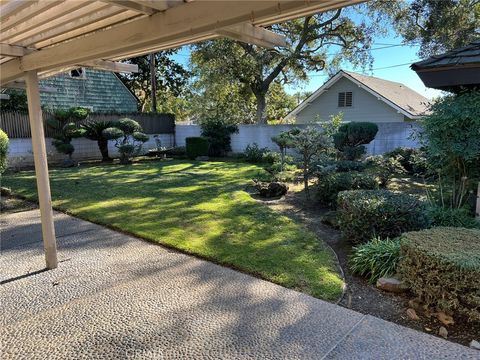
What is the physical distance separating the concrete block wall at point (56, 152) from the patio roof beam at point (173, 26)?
1133cm

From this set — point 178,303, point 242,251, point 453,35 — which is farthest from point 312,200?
point 453,35

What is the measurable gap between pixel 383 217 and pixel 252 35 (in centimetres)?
283

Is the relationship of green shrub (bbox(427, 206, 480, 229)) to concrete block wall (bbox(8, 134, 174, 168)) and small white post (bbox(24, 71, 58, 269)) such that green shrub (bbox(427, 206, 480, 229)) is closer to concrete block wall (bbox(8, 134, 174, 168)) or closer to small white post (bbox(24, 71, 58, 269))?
small white post (bbox(24, 71, 58, 269))

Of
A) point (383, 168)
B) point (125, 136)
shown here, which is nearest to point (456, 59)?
point (383, 168)

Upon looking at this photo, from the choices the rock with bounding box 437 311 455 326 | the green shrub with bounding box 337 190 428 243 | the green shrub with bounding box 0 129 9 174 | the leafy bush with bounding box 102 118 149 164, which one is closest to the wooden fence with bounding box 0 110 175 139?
the leafy bush with bounding box 102 118 149 164

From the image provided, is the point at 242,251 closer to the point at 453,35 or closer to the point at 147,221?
the point at 147,221

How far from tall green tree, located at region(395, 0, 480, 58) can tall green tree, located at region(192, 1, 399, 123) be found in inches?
73.8

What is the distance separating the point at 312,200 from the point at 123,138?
10.5m

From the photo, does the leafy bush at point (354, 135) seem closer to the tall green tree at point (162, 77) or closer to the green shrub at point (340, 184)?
the green shrub at point (340, 184)

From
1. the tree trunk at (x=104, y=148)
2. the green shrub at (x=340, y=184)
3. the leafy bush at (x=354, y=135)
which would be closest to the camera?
the green shrub at (x=340, y=184)

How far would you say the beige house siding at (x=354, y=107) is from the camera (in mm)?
18250

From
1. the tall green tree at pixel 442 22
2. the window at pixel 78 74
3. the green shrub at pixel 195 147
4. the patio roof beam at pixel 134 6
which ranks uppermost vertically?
the tall green tree at pixel 442 22

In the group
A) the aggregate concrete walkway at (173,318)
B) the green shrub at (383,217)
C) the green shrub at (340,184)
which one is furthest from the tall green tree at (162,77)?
the aggregate concrete walkway at (173,318)

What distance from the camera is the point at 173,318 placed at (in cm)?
278
